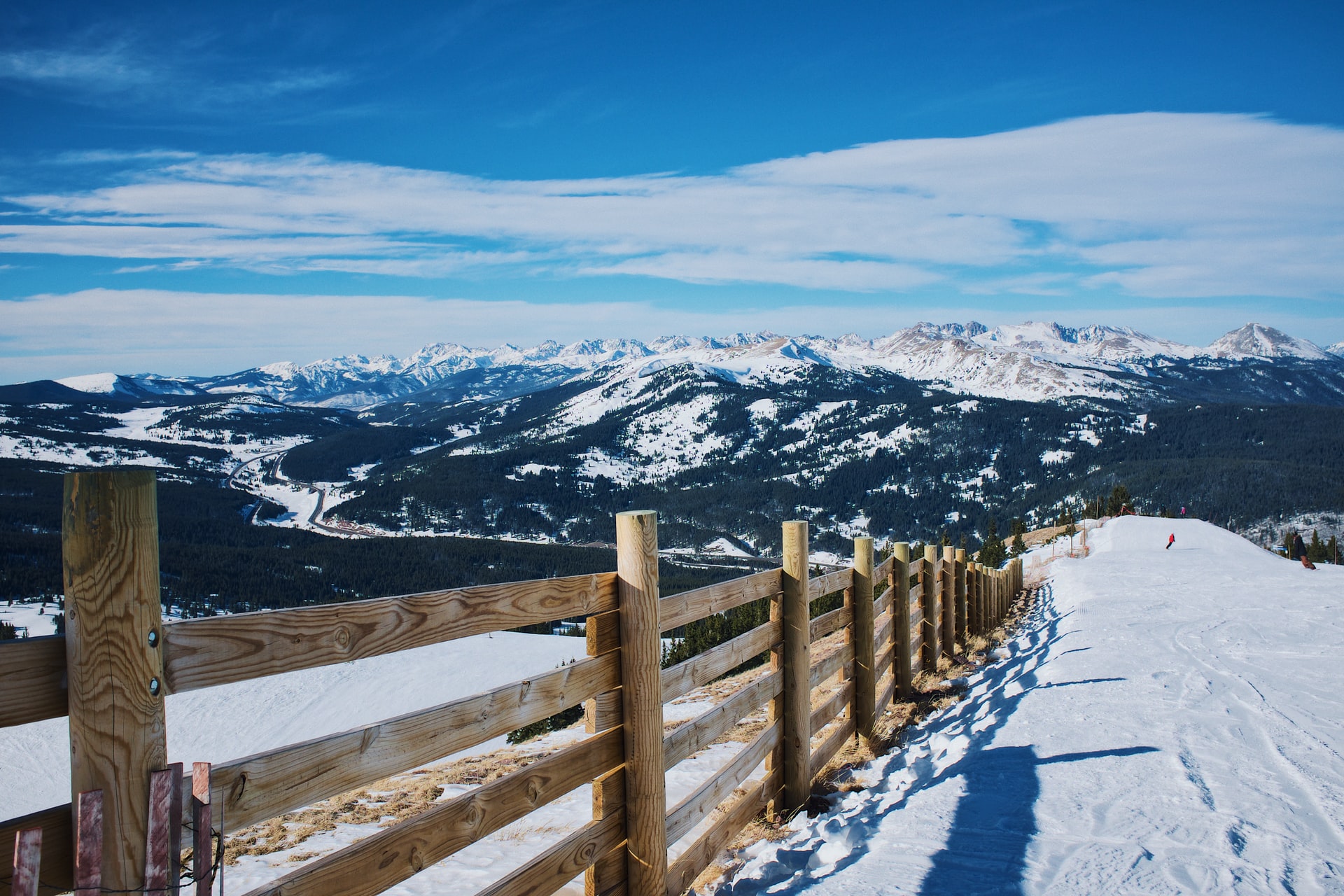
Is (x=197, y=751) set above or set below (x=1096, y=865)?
below

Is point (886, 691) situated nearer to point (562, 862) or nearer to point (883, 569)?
point (883, 569)

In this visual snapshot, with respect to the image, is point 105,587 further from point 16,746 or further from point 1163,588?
point 16,746

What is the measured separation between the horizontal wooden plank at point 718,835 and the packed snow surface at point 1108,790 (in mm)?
209

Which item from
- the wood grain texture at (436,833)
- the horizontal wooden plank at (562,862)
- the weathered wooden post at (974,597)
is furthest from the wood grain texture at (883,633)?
the weathered wooden post at (974,597)

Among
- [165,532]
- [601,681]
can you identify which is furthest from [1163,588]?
[165,532]

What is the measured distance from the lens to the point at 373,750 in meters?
2.69

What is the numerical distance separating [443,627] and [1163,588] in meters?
25.3

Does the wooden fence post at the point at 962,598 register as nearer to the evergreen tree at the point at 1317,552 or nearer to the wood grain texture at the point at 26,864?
the wood grain texture at the point at 26,864

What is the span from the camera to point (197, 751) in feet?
145

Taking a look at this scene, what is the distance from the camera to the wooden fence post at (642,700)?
3.95 m

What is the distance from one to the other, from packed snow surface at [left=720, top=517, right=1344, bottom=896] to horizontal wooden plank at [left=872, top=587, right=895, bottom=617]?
1264mm

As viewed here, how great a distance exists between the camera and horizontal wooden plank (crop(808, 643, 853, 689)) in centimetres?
644

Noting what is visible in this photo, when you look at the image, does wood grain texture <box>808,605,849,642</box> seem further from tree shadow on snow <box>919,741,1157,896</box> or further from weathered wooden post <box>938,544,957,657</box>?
weathered wooden post <box>938,544,957,657</box>

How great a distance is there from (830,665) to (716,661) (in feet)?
7.05
